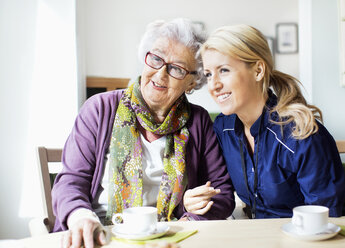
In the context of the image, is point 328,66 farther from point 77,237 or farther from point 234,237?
point 77,237

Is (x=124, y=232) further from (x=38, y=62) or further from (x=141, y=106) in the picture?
(x=38, y=62)

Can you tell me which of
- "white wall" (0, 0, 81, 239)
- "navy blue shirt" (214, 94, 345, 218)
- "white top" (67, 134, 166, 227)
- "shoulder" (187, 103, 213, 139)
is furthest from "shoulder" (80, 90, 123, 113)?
"white wall" (0, 0, 81, 239)

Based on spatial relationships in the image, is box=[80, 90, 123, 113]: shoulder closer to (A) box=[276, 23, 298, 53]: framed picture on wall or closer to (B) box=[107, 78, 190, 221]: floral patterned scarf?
(B) box=[107, 78, 190, 221]: floral patterned scarf

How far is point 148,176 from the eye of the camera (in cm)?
162

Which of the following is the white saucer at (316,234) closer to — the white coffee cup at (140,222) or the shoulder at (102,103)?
the white coffee cup at (140,222)

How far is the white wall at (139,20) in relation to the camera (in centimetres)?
455

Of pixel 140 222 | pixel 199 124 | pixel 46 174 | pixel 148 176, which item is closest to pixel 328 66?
pixel 199 124

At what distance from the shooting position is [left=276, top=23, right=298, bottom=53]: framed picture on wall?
4977 millimetres

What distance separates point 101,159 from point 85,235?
21.3 inches

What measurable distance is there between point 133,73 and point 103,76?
34cm

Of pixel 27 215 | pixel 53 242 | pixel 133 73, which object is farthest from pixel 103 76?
pixel 53 242

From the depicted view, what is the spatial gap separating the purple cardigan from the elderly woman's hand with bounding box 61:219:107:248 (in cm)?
26

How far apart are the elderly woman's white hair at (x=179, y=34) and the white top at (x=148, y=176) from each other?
1.18 feet

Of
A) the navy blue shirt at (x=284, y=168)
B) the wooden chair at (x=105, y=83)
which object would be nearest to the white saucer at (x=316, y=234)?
the navy blue shirt at (x=284, y=168)
